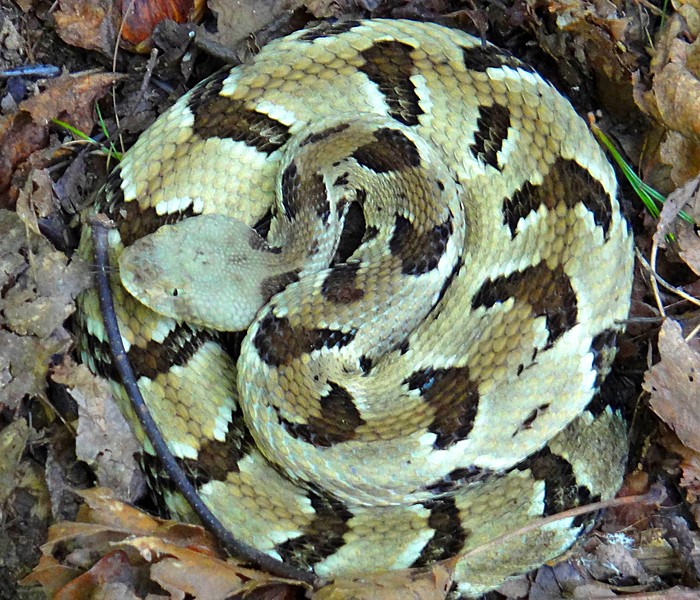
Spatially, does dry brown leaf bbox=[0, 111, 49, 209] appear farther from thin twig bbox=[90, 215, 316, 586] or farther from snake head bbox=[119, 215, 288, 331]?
snake head bbox=[119, 215, 288, 331]

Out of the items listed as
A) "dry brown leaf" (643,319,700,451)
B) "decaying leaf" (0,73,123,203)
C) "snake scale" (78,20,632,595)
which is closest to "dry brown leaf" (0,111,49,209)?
"decaying leaf" (0,73,123,203)

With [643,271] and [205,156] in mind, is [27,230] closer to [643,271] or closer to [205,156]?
[205,156]

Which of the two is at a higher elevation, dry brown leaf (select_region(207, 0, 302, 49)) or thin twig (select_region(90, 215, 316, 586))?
dry brown leaf (select_region(207, 0, 302, 49))

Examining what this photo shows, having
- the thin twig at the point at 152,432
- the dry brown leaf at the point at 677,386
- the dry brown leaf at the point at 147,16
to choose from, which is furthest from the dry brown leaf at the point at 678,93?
the thin twig at the point at 152,432

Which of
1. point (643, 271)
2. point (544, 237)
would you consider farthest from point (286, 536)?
point (643, 271)

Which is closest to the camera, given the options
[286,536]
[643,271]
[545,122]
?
[286,536]
